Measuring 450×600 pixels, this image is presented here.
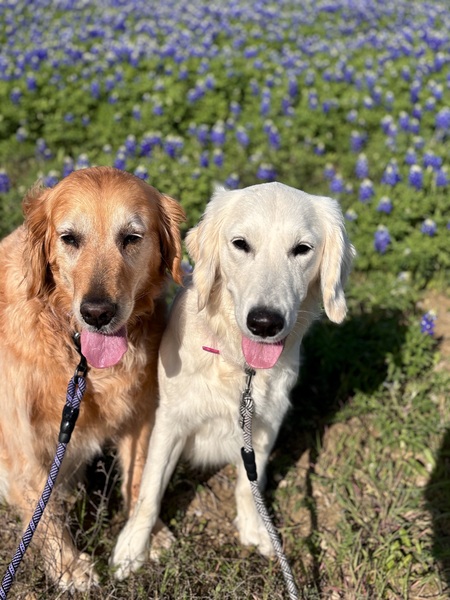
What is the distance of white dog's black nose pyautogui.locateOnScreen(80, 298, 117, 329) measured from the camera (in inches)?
89.1

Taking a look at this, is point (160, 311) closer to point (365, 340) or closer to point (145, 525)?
point (145, 525)

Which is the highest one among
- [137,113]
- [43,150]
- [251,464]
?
[251,464]

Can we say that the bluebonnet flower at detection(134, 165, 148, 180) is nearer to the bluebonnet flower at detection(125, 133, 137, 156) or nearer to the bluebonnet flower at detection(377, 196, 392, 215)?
the bluebonnet flower at detection(125, 133, 137, 156)

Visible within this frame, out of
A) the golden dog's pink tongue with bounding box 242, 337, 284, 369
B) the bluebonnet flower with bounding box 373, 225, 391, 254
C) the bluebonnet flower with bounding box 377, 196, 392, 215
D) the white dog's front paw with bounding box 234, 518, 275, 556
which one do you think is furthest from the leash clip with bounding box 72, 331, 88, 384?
the bluebonnet flower with bounding box 377, 196, 392, 215

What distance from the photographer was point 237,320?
2.36 m

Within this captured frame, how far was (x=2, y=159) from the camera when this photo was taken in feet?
21.5

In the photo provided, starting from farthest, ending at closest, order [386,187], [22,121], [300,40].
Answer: [300,40]
[22,121]
[386,187]

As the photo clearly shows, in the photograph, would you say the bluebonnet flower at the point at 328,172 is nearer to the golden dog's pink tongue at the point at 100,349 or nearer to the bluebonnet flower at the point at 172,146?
the bluebonnet flower at the point at 172,146

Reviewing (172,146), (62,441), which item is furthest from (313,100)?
(62,441)

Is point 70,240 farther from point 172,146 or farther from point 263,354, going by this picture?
point 172,146

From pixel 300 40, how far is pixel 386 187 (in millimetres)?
6175

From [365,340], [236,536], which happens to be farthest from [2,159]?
[236,536]

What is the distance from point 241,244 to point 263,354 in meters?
0.46

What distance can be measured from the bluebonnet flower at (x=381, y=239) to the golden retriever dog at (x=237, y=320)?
1962 mm
